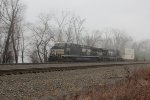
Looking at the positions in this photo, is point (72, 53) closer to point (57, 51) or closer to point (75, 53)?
point (75, 53)

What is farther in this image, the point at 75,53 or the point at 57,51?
the point at 75,53

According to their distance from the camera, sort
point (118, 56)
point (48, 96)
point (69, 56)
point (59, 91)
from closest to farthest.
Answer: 1. point (48, 96)
2. point (59, 91)
3. point (69, 56)
4. point (118, 56)

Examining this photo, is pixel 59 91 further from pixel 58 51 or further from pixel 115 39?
pixel 115 39

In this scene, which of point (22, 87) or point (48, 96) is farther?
point (22, 87)

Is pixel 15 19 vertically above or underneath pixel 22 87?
above

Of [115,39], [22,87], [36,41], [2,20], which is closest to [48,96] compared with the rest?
[22,87]

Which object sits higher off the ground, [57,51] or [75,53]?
[57,51]

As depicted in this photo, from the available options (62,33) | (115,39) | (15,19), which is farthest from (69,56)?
(115,39)

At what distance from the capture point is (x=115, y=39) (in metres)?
111

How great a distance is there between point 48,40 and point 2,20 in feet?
50.2

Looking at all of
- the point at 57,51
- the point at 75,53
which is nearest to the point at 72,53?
the point at 75,53

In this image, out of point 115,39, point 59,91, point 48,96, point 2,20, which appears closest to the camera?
point 48,96

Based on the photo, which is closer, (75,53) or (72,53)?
(72,53)

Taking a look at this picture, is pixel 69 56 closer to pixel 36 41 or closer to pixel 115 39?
pixel 36 41
